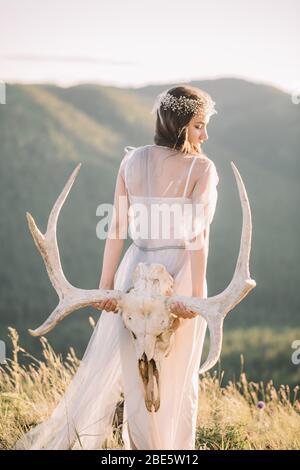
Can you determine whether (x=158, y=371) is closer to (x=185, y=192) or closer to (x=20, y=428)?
(x=185, y=192)

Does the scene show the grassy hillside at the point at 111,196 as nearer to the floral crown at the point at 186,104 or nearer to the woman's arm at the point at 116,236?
the woman's arm at the point at 116,236

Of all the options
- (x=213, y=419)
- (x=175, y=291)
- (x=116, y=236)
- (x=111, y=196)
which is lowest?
(x=213, y=419)

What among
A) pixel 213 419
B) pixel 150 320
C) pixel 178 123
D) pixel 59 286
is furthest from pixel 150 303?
pixel 213 419

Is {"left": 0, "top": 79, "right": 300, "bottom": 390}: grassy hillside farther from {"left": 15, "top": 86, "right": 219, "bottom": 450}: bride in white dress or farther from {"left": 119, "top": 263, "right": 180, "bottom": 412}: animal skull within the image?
{"left": 119, "top": 263, "right": 180, "bottom": 412}: animal skull

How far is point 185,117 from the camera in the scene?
Result: 13.9ft

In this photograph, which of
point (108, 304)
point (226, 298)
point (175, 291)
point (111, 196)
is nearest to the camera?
point (226, 298)

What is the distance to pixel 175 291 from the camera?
432cm

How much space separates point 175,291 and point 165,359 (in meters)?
0.35

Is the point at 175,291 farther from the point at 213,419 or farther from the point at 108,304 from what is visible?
the point at 213,419

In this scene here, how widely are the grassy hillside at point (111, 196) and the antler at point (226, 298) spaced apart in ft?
107

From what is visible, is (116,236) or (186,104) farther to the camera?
(116,236)

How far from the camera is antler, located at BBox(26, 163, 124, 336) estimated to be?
4.20m

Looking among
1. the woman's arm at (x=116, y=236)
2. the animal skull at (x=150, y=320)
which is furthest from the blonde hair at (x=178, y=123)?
the animal skull at (x=150, y=320)
